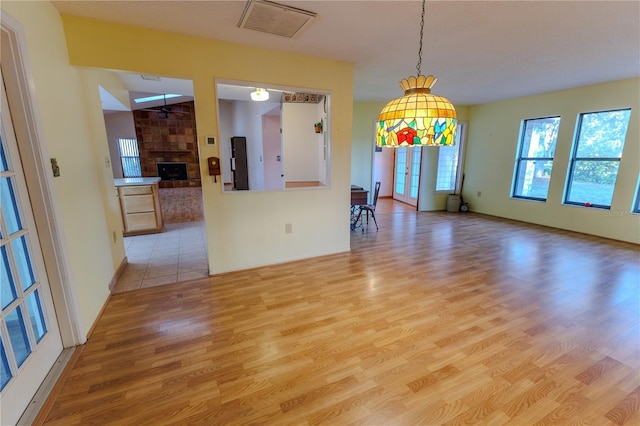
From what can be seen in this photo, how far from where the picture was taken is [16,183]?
158cm

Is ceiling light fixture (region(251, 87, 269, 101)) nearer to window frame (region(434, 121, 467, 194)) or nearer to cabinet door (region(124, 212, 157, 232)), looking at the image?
cabinet door (region(124, 212, 157, 232))

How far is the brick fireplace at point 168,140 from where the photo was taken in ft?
30.1

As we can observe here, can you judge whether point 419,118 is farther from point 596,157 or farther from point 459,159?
point 459,159

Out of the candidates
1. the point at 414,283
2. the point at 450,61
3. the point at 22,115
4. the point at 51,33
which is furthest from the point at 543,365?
the point at 51,33

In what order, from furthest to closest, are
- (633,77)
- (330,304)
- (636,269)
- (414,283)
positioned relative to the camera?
(633,77), (636,269), (414,283), (330,304)

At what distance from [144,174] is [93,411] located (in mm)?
9674

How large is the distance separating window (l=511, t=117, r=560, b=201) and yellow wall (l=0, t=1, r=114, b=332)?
696 cm

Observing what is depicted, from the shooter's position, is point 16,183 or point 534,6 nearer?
point 16,183

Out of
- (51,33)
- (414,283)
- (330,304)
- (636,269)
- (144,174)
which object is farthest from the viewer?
(144,174)

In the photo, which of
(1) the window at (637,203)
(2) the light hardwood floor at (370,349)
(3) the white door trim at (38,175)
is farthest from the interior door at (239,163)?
(1) the window at (637,203)

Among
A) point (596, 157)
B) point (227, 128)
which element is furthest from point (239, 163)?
point (596, 157)

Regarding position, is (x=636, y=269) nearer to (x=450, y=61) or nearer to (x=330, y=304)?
(x=450, y=61)

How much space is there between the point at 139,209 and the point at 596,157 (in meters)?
7.66

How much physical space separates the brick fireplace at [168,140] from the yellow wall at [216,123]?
7.14 meters
